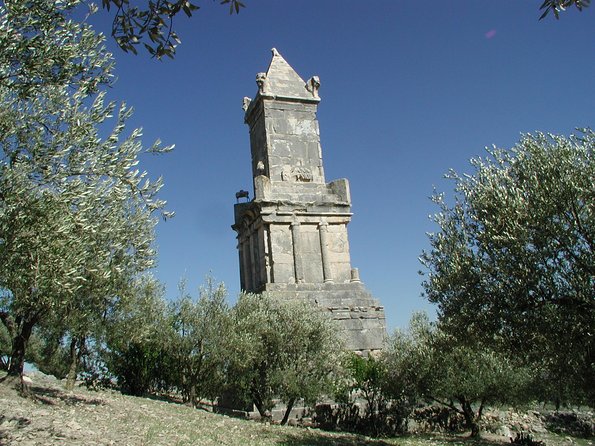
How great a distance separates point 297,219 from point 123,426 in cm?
1146

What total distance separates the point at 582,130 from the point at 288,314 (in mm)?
10505

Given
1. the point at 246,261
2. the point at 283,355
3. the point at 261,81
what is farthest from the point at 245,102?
the point at 283,355

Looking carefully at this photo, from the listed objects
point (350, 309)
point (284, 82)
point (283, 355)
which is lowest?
point (283, 355)

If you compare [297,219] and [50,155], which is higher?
[297,219]

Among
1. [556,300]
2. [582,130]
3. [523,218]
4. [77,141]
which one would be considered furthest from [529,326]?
[77,141]

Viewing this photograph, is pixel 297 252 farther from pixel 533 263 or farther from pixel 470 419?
pixel 533 263

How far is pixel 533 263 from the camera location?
10.5 m

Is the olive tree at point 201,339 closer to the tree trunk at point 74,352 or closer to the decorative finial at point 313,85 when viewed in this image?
the tree trunk at point 74,352

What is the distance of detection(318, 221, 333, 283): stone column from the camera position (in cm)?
2184

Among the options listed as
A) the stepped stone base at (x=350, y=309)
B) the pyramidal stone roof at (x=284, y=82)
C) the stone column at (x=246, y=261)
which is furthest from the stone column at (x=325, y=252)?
the pyramidal stone roof at (x=284, y=82)

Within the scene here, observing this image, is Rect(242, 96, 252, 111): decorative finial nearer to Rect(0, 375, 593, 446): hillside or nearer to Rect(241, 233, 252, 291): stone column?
Rect(241, 233, 252, 291): stone column

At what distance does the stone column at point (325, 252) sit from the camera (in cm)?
→ 2184

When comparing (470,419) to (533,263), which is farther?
(470,419)

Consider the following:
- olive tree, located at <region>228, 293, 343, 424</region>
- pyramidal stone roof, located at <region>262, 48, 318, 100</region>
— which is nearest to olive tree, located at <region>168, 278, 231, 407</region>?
olive tree, located at <region>228, 293, 343, 424</region>
